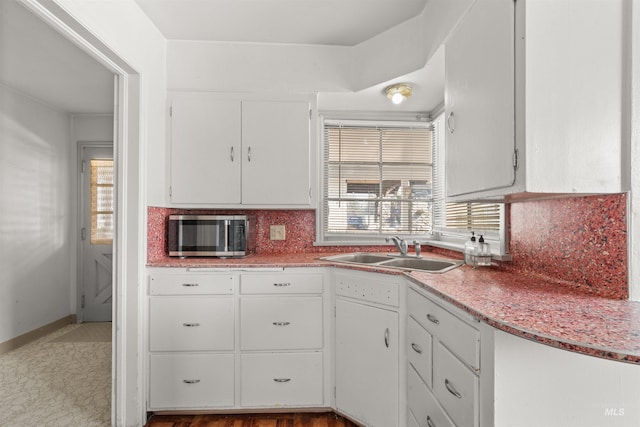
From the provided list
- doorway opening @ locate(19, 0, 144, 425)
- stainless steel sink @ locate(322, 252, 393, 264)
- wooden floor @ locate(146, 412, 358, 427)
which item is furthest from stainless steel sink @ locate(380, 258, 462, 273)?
doorway opening @ locate(19, 0, 144, 425)

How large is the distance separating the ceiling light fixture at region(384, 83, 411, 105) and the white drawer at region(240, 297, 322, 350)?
4.91 ft

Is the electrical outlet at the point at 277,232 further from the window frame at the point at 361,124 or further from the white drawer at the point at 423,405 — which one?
the white drawer at the point at 423,405

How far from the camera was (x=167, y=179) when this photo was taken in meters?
2.20

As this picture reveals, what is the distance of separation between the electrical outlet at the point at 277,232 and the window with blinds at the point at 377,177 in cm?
39

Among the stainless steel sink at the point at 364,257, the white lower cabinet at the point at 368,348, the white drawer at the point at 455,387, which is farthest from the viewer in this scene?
the stainless steel sink at the point at 364,257

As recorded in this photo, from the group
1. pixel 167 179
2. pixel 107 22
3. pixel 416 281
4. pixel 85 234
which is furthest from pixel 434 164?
pixel 85 234

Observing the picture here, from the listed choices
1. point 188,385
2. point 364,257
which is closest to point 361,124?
point 364,257

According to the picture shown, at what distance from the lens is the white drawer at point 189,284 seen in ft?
6.31

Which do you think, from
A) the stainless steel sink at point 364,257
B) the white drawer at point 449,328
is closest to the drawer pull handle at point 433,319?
the white drawer at point 449,328

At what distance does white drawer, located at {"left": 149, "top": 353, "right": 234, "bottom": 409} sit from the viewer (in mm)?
1916

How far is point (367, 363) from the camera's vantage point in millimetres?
1806

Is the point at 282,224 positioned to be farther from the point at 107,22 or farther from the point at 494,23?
the point at 494,23

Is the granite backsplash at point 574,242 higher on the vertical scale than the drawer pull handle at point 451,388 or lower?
higher

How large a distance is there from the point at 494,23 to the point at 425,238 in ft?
5.67
